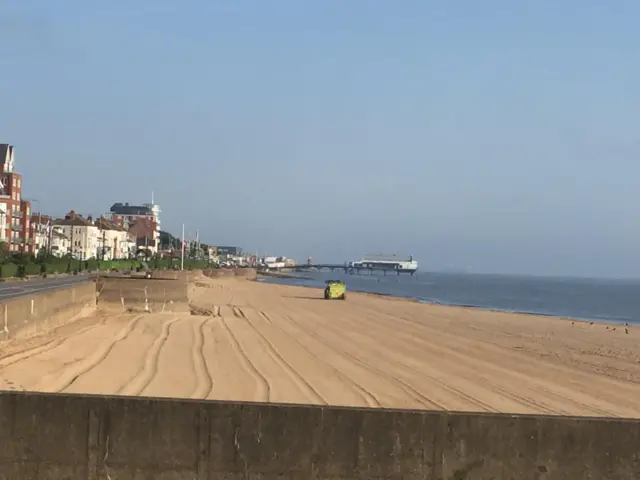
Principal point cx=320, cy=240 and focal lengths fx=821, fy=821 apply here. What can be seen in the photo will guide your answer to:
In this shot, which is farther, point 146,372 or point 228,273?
point 228,273

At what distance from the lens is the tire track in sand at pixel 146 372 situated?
1557cm

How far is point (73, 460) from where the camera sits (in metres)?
6.98

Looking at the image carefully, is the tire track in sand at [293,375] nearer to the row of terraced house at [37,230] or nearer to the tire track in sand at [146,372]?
the tire track in sand at [146,372]

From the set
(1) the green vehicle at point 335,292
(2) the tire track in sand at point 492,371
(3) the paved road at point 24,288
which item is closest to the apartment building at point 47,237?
(1) the green vehicle at point 335,292

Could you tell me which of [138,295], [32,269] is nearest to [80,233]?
[32,269]

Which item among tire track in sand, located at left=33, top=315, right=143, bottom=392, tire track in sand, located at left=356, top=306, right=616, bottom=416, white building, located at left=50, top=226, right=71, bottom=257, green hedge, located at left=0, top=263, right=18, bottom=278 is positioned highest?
white building, located at left=50, top=226, right=71, bottom=257

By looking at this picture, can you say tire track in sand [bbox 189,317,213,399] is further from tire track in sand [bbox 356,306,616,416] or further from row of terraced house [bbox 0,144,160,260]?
row of terraced house [bbox 0,144,160,260]

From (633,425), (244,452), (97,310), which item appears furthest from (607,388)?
(97,310)

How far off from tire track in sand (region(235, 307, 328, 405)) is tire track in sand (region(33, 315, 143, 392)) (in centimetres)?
448

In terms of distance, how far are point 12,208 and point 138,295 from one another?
3759 inches

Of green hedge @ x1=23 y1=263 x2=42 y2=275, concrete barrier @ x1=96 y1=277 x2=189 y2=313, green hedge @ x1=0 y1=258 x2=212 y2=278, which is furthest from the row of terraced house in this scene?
concrete barrier @ x1=96 y1=277 x2=189 y2=313

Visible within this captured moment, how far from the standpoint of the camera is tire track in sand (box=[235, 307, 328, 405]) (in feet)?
53.5

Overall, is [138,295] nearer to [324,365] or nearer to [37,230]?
[324,365]

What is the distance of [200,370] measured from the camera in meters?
19.2
